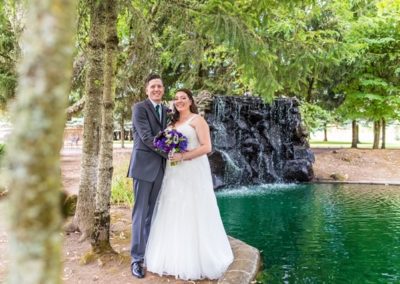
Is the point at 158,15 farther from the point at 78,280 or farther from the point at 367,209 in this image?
the point at 367,209

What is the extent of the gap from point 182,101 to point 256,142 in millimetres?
10817

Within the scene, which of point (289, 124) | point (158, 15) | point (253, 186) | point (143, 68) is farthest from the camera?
point (289, 124)

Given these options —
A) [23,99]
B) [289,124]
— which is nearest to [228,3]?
[23,99]

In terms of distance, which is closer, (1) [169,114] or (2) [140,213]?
(2) [140,213]

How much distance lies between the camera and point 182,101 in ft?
13.9

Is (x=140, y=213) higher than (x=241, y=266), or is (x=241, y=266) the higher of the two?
(x=140, y=213)

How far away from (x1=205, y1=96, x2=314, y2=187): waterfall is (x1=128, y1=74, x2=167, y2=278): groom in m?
9.14

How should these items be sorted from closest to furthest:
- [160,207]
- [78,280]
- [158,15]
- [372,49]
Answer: [78,280] < [160,207] < [158,15] < [372,49]

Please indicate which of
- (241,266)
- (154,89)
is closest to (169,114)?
(154,89)

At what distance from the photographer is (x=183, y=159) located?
4098mm

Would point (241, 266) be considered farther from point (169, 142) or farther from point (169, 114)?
point (169, 114)

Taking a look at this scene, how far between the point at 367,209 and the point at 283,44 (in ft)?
17.1

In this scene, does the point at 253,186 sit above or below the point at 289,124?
below

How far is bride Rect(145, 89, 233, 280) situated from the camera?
4.11 meters
